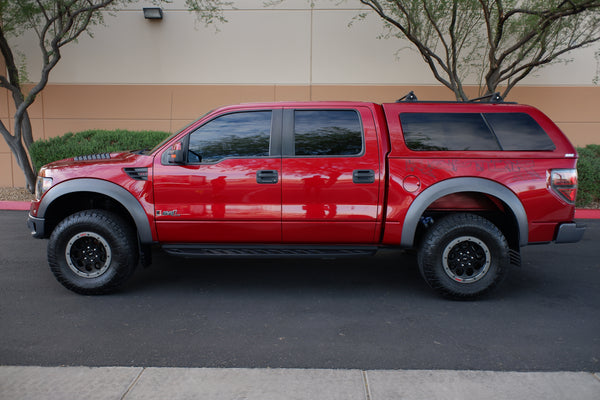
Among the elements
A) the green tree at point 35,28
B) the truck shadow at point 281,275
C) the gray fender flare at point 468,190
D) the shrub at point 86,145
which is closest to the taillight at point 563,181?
the gray fender flare at point 468,190

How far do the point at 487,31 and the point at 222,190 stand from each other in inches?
327

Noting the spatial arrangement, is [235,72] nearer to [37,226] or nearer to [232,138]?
[232,138]

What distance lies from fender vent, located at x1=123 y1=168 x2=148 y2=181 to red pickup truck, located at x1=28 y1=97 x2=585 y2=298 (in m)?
0.01

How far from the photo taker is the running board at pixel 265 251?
443 cm

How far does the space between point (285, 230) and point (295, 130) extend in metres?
1.02

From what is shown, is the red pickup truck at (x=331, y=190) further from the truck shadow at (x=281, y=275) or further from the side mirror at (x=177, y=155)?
the truck shadow at (x=281, y=275)

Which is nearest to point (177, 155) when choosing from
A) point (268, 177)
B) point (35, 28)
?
point (268, 177)

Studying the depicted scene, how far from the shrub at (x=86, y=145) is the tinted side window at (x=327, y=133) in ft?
20.6

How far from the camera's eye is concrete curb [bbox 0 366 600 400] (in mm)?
2676

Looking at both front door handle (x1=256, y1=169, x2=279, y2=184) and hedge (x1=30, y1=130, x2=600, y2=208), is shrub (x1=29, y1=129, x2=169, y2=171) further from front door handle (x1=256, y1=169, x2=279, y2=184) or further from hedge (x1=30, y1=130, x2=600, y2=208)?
front door handle (x1=256, y1=169, x2=279, y2=184)

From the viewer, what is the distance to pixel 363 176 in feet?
14.2

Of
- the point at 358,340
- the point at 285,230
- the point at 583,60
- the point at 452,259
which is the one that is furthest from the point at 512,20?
the point at 358,340

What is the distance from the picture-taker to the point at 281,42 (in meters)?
11.5

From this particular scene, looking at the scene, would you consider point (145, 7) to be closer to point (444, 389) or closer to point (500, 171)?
point (500, 171)
